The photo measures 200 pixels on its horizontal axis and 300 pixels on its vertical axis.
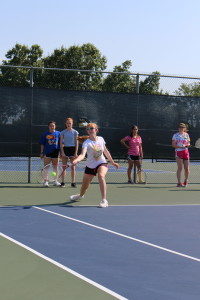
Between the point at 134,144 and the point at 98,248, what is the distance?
8422 mm

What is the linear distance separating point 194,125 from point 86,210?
6.68 meters

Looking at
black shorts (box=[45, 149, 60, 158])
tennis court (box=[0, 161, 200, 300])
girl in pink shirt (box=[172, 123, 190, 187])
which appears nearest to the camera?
tennis court (box=[0, 161, 200, 300])

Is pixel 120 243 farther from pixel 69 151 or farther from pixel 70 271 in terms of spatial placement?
Answer: pixel 69 151

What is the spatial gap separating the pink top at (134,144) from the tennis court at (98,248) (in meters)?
3.12

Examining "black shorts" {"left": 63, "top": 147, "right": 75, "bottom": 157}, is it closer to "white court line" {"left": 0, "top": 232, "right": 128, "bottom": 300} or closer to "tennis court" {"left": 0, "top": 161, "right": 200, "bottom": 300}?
"tennis court" {"left": 0, "top": 161, "right": 200, "bottom": 300}

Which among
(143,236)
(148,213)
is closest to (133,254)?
(143,236)

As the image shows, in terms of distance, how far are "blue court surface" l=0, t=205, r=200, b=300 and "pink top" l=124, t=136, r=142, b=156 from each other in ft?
14.8

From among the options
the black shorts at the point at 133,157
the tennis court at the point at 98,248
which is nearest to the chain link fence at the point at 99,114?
the black shorts at the point at 133,157

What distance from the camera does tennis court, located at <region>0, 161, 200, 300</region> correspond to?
495 centimetres

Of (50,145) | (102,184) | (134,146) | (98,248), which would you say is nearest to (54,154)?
(50,145)

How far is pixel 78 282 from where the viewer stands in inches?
201

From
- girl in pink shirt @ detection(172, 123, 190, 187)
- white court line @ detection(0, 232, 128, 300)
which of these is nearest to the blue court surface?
white court line @ detection(0, 232, 128, 300)

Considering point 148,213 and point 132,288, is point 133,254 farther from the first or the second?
point 148,213

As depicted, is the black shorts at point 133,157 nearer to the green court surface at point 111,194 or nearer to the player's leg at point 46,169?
the green court surface at point 111,194
